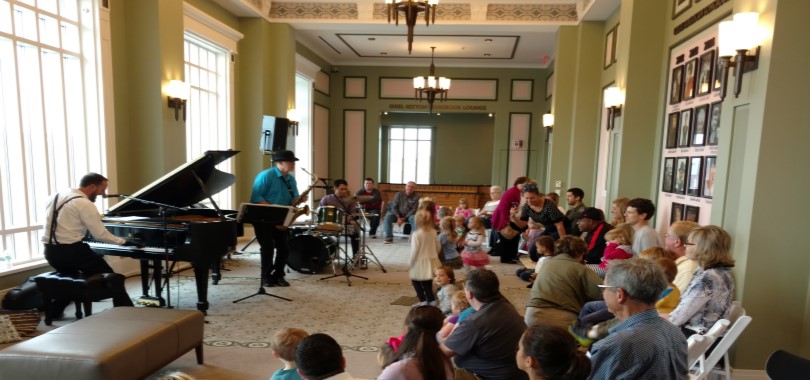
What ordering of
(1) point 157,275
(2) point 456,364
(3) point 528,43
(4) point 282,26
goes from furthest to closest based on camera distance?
(3) point 528,43 < (4) point 282,26 < (1) point 157,275 < (2) point 456,364

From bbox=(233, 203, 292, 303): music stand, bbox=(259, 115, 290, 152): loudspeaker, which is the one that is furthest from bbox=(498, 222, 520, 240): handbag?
bbox=(259, 115, 290, 152): loudspeaker

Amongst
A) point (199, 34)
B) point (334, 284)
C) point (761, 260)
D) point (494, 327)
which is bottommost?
point (334, 284)

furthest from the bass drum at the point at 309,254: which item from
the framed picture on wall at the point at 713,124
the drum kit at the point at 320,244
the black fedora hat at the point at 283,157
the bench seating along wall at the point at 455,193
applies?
the bench seating along wall at the point at 455,193

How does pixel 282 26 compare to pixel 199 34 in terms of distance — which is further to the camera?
pixel 282 26

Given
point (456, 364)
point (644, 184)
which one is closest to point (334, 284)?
point (456, 364)

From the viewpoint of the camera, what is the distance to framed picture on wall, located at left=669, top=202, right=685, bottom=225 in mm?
4480

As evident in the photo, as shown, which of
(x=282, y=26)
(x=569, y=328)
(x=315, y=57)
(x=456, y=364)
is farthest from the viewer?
(x=315, y=57)

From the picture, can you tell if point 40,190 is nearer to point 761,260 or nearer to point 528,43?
point 761,260

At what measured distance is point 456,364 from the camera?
2.39 meters

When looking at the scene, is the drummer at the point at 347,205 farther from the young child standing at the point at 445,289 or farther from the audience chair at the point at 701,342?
the audience chair at the point at 701,342

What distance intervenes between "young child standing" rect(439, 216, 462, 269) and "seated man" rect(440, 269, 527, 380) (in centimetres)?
279

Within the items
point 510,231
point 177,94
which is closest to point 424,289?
point 510,231

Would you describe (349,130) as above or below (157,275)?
above

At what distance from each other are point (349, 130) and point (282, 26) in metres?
4.25
